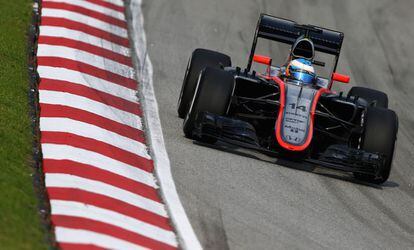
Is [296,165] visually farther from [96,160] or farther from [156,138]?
[96,160]

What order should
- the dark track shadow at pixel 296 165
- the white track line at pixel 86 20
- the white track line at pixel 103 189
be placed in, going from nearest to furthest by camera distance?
the white track line at pixel 103 189
the dark track shadow at pixel 296 165
the white track line at pixel 86 20

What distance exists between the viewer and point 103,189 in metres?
11.9

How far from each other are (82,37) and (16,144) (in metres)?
6.93

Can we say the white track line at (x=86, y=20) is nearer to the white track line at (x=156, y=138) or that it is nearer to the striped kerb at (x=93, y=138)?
the striped kerb at (x=93, y=138)

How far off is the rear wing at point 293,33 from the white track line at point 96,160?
155 inches

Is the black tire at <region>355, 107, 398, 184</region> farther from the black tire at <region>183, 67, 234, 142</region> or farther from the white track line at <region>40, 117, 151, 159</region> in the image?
the white track line at <region>40, 117, 151, 159</region>

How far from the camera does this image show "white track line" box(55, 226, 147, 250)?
10.1 meters

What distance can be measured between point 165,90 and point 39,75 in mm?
2478

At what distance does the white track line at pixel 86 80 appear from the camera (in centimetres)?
1630

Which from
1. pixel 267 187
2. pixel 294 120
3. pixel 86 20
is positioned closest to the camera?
pixel 267 187

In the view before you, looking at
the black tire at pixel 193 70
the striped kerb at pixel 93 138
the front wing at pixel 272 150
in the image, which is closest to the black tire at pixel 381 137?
the front wing at pixel 272 150

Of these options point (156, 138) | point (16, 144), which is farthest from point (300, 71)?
point (16, 144)

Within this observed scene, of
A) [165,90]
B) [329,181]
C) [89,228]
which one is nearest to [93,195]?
[89,228]

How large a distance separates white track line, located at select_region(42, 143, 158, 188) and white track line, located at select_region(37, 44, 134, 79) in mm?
4660
